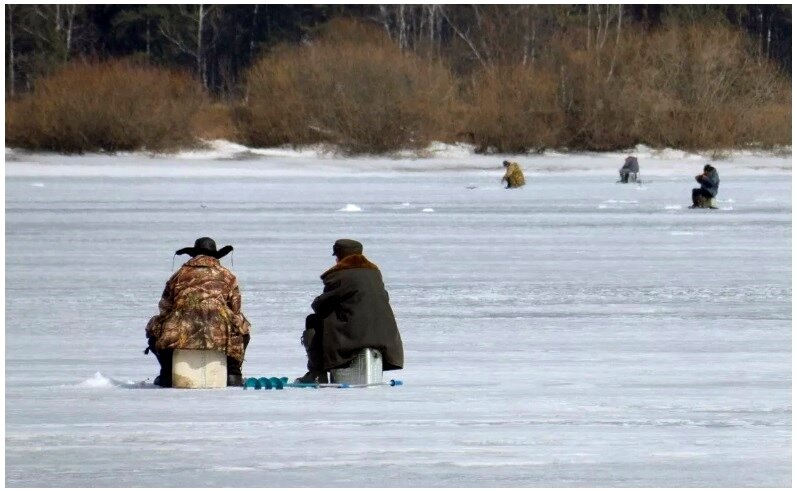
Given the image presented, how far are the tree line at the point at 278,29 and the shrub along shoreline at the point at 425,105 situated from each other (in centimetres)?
462

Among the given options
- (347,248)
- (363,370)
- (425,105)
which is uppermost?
(425,105)

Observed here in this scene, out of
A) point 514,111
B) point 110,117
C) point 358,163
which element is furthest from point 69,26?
point 358,163

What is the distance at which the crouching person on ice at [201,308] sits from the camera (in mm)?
7953

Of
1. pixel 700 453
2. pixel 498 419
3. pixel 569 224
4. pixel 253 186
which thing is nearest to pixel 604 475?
pixel 700 453

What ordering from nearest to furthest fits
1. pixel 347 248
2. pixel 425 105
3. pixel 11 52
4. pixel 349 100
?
pixel 347 248, pixel 425 105, pixel 349 100, pixel 11 52

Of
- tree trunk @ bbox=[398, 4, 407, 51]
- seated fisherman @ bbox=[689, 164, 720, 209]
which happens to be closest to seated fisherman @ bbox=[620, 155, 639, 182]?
seated fisherman @ bbox=[689, 164, 720, 209]

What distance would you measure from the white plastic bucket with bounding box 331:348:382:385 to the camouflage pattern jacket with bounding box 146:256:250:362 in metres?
0.54

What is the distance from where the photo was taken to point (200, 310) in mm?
7973

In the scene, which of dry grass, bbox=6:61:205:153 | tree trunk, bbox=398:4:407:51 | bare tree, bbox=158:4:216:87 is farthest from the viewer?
bare tree, bbox=158:4:216:87

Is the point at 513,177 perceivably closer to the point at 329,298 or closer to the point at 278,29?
the point at 329,298

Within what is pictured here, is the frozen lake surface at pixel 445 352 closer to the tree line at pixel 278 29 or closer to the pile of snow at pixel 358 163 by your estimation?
the pile of snow at pixel 358 163

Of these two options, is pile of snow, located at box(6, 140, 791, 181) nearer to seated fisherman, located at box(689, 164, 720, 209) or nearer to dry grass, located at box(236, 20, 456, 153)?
dry grass, located at box(236, 20, 456, 153)

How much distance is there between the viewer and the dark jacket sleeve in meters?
8.04

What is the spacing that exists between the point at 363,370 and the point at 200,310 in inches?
33.6
